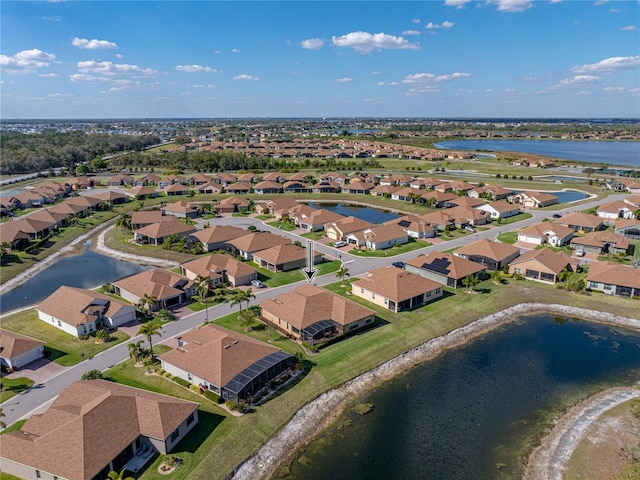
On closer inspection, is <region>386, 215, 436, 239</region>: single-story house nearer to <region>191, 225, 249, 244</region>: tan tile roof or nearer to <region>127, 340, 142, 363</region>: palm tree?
<region>191, 225, 249, 244</region>: tan tile roof

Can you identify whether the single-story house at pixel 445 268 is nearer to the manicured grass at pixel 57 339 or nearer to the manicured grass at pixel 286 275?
the manicured grass at pixel 286 275

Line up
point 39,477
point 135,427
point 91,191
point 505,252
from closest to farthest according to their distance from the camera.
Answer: point 39,477
point 135,427
point 505,252
point 91,191

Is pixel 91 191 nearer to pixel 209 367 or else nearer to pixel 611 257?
pixel 209 367

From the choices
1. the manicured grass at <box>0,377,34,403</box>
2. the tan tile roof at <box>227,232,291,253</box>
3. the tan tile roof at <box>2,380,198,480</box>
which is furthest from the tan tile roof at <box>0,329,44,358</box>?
the tan tile roof at <box>227,232,291,253</box>

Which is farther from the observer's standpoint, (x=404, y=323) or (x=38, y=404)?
(x=404, y=323)

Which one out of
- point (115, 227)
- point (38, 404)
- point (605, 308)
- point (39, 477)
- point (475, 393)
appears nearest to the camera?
point (39, 477)

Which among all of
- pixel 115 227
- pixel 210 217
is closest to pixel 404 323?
pixel 210 217
